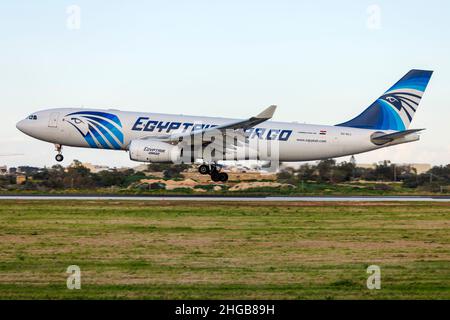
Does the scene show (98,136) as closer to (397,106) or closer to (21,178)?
(21,178)

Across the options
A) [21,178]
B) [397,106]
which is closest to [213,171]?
[397,106]

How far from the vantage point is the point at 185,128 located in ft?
143

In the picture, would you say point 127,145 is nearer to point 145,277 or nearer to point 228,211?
point 228,211

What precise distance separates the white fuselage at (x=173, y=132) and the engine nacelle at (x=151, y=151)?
6.80ft

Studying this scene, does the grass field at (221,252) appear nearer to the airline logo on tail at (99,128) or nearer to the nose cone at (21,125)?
the airline logo on tail at (99,128)

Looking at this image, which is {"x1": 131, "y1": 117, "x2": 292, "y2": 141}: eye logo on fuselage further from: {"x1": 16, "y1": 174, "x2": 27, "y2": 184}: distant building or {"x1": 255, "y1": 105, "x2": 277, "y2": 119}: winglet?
{"x1": 16, "y1": 174, "x2": 27, "y2": 184}: distant building

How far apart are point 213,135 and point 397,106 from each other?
1207cm

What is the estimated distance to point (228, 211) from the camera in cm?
3136

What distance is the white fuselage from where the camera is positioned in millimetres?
43281

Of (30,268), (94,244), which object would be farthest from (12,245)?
(30,268)

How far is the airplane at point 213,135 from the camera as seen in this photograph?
42.7 metres

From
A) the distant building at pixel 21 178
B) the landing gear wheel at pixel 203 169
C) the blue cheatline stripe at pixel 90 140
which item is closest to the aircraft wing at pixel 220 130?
the landing gear wheel at pixel 203 169

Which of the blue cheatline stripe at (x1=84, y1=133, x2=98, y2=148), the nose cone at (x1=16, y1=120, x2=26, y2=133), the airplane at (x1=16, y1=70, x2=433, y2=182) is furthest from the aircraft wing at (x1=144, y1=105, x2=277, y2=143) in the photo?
the nose cone at (x1=16, y1=120, x2=26, y2=133)

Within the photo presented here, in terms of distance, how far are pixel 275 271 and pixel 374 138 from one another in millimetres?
29077
